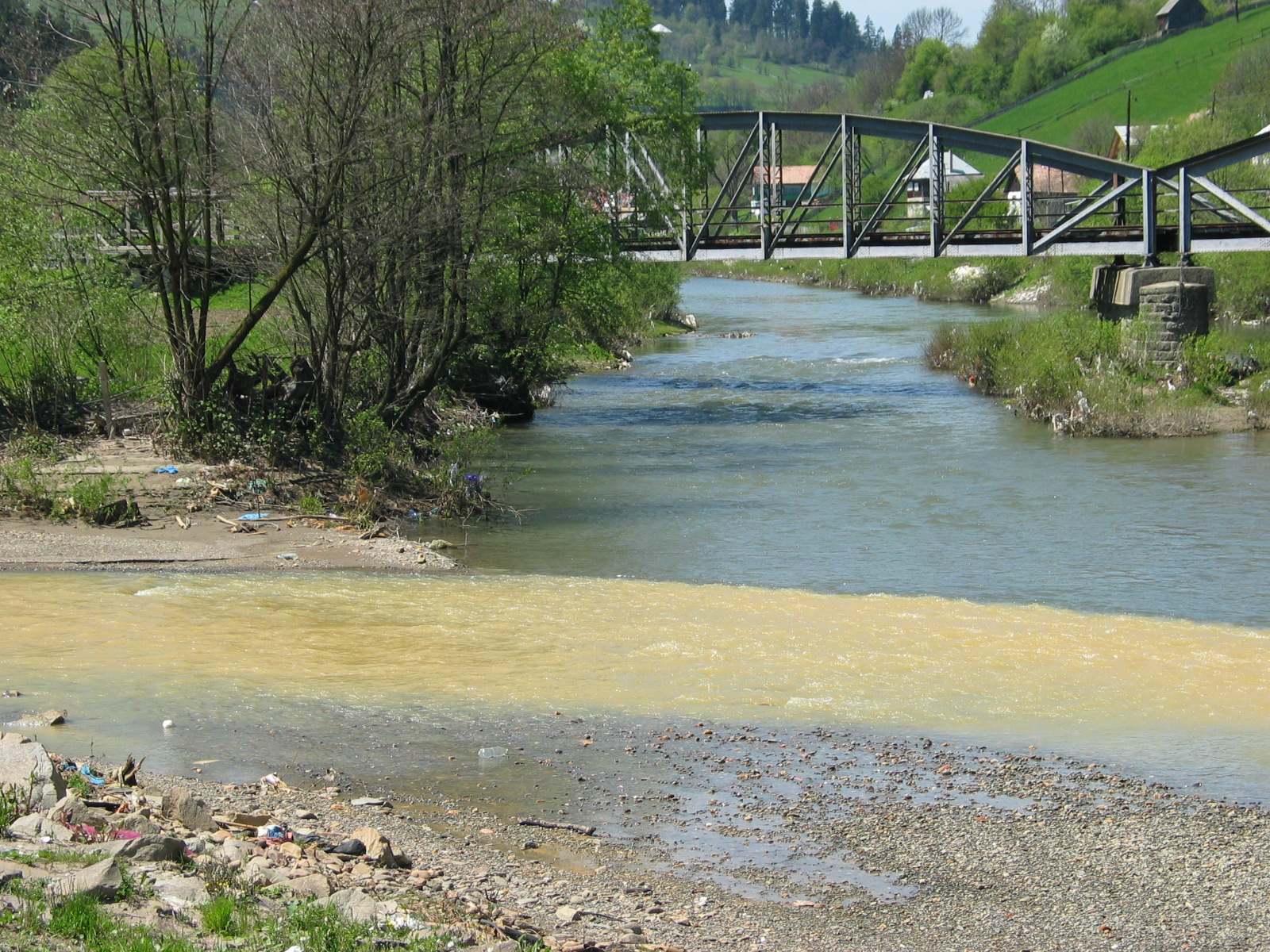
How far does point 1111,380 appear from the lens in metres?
28.6

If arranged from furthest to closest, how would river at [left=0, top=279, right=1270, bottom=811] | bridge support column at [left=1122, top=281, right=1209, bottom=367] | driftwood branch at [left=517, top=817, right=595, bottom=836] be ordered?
bridge support column at [left=1122, top=281, right=1209, bottom=367], river at [left=0, top=279, right=1270, bottom=811], driftwood branch at [left=517, top=817, right=595, bottom=836]

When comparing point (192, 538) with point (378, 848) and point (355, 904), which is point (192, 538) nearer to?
point (378, 848)

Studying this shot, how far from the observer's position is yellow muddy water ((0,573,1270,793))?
10.4 m

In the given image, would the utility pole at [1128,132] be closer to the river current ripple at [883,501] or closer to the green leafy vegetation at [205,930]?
the river current ripple at [883,501]

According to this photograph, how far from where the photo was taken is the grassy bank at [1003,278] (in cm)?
4894

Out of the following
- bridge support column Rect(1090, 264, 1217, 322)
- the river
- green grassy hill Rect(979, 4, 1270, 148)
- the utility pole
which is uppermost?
green grassy hill Rect(979, 4, 1270, 148)

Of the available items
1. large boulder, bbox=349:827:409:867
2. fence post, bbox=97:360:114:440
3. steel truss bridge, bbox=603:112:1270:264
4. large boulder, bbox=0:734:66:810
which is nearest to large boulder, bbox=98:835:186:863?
large boulder, bbox=0:734:66:810

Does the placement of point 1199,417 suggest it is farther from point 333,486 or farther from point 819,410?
point 333,486

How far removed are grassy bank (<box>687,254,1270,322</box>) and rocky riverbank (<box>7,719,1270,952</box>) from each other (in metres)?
34.1

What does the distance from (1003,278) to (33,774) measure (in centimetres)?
6194

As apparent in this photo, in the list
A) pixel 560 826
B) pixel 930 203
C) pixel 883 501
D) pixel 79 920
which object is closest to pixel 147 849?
pixel 79 920

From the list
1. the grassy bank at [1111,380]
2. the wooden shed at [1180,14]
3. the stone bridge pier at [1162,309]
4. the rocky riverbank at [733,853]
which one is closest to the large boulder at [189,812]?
the rocky riverbank at [733,853]

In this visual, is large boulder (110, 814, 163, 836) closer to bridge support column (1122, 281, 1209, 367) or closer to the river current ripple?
the river current ripple

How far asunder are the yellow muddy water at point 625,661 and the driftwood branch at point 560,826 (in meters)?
2.24
